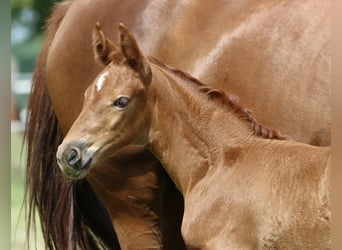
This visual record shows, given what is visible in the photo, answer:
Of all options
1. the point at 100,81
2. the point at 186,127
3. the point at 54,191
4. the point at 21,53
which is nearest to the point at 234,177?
the point at 186,127

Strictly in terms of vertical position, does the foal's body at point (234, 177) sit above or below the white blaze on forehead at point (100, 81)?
below

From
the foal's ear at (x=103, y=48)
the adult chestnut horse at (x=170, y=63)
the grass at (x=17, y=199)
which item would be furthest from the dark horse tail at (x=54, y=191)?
the grass at (x=17, y=199)

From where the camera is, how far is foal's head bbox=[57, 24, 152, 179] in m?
2.70

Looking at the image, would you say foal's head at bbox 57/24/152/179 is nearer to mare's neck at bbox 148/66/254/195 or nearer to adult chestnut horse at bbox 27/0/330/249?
mare's neck at bbox 148/66/254/195

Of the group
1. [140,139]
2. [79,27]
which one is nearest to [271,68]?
[140,139]

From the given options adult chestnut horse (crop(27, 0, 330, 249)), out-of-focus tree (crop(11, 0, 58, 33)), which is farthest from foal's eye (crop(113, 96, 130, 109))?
out-of-focus tree (crop(11, 0, 58, 33))

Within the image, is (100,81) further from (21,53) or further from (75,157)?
(21,53)

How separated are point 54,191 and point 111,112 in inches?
47.7

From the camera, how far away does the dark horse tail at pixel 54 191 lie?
3.79m

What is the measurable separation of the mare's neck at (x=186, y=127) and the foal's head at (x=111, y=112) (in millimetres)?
70

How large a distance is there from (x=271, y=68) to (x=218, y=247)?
0.81 m

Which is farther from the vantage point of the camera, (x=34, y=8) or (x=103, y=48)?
(x=34, y=8)

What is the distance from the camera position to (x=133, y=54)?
9.17 feet

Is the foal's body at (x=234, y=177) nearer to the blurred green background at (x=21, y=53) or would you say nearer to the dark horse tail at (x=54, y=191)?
the dark horse tail at (x=54, y=191)
